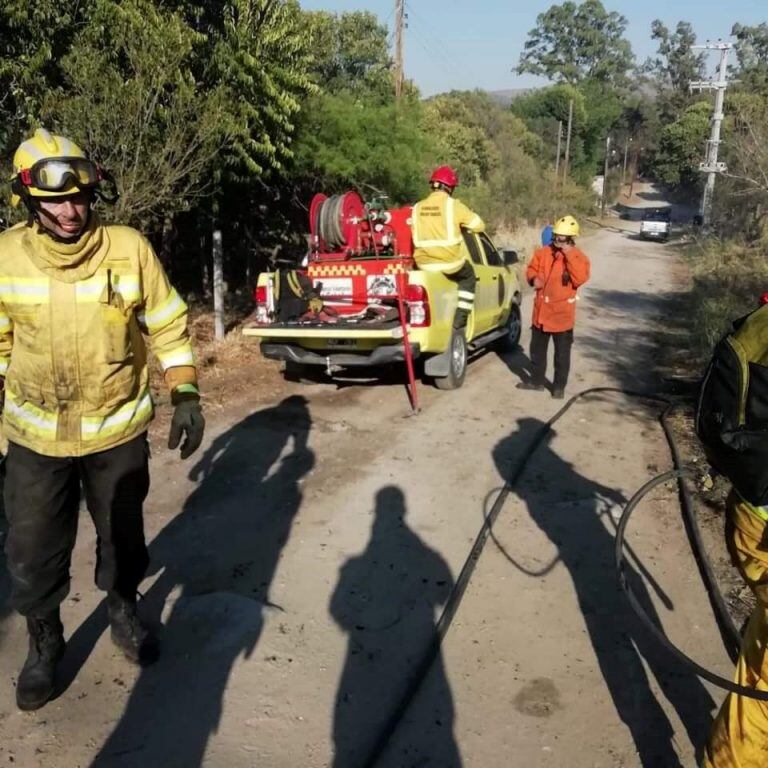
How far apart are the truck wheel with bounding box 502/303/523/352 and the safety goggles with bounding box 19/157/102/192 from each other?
25.9 ft

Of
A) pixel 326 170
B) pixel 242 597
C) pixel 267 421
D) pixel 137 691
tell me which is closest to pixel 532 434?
pixel 267 421

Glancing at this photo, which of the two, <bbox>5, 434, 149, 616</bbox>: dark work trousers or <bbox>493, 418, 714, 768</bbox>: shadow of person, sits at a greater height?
<bbox>5, 434, 149, 616</bbox>: dark work trousers

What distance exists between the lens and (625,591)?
2.66m

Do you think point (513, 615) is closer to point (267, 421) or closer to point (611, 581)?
point (611, 581)

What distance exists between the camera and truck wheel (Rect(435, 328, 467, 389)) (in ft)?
26.6

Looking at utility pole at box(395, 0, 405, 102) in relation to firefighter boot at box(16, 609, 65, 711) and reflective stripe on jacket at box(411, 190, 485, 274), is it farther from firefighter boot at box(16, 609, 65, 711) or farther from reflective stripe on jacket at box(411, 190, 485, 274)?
firefighter boot at box(16, 609, 65, 711)

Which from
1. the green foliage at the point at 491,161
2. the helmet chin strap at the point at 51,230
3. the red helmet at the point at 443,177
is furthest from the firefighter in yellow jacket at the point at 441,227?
the green foliage at the point at 491,161

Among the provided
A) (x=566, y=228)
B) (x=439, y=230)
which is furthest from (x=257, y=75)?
(x=566, y=228)

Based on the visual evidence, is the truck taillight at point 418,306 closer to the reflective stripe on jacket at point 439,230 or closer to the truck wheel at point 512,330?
the reflective stripe on jacket at point 439,230

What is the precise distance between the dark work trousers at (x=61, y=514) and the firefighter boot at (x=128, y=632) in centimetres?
8

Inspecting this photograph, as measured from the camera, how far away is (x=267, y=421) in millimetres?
7012

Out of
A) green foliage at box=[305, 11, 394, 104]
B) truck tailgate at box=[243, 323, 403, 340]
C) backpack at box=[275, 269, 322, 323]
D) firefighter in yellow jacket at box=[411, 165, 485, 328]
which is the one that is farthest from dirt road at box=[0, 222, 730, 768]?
green foliage at box=[305, 11, 394, 104]

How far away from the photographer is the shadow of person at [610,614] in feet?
10.2

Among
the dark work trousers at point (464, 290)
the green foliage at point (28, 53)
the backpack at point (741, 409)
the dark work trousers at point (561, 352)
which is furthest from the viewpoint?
the dark work trousers at point (464, 290)
